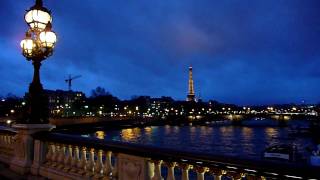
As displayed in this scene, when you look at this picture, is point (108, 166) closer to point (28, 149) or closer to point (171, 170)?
point (171, 170)

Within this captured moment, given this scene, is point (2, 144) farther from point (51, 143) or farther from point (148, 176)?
point (148, 176)

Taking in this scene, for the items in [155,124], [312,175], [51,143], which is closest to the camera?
[312,175]

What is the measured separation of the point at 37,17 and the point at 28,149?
3439mm

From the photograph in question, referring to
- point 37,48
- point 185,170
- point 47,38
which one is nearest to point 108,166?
point 185,170

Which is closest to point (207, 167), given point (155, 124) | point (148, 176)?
point (148, 176)

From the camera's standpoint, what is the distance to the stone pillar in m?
9.09

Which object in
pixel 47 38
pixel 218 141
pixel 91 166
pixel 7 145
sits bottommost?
pixel 218 141

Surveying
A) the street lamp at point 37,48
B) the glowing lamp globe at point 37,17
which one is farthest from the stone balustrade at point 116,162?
the glowing lamp globe at point 37,17

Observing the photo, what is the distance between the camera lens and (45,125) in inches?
379

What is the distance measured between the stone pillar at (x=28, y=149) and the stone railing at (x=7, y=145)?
110 centimetres

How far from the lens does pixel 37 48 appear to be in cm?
1004

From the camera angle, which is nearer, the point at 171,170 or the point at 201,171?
the point at 201,171

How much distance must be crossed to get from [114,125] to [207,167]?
120896 mm

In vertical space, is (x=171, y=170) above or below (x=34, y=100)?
below
